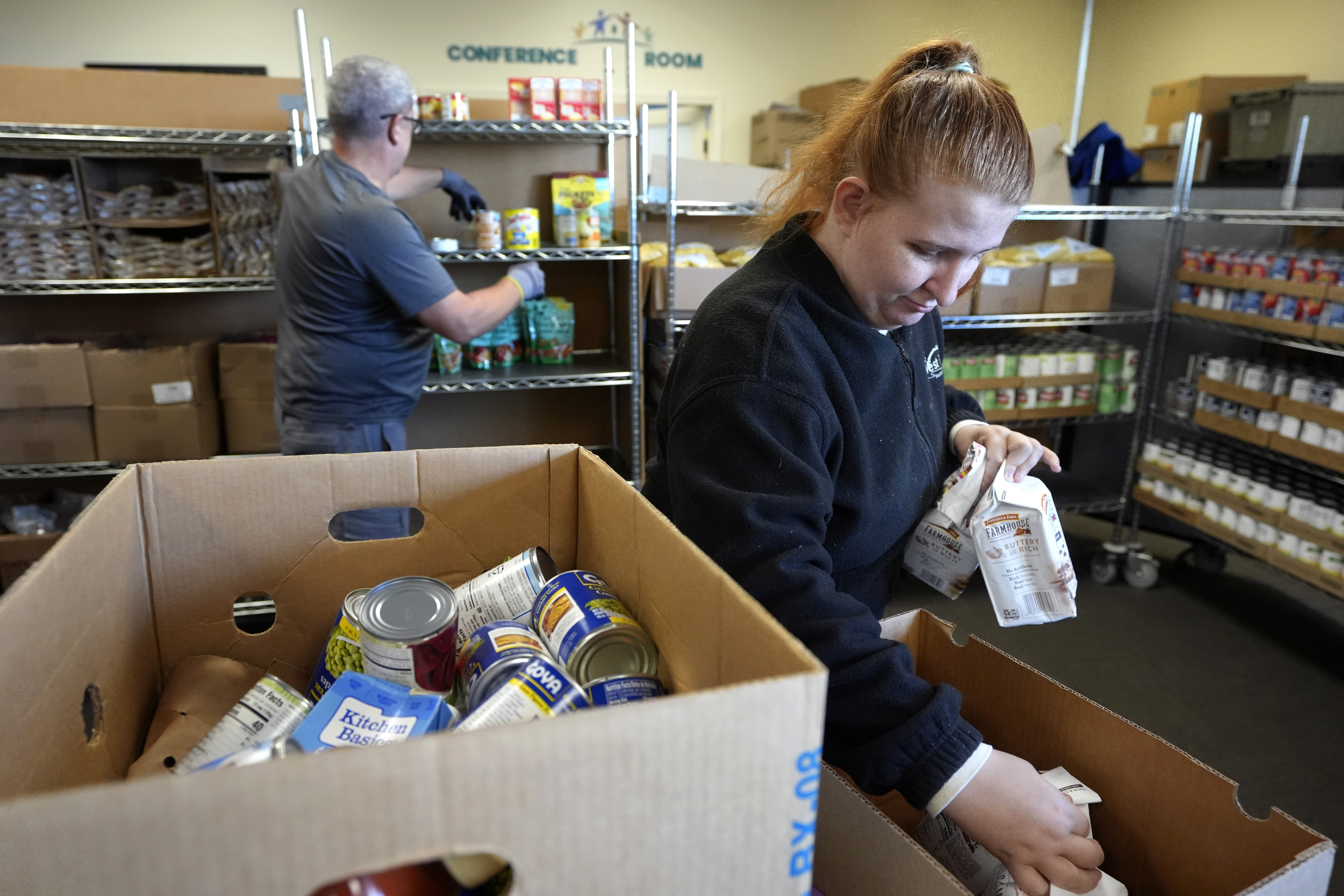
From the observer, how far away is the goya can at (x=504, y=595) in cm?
83

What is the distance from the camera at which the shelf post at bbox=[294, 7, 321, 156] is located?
2.62 m

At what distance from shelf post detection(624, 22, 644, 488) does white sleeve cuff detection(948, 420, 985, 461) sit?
1557mm

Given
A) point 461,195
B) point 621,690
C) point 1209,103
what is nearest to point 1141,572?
point 1209,103

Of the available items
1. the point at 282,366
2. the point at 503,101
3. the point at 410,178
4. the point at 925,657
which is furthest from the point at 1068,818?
the point at 503,101

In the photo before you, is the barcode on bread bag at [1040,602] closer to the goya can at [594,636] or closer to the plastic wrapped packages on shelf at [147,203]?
the goya can at [594,636]

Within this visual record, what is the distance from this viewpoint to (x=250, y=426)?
117 inches

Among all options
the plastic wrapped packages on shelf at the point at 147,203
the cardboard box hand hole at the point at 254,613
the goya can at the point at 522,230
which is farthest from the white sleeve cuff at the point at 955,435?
the plastic wrapped packages on shelf at the point at 147,203

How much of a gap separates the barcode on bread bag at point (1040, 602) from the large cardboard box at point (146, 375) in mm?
2716

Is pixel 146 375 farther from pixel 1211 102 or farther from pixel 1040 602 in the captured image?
pixel 1211 102

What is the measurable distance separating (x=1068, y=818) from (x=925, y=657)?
37 centimetres

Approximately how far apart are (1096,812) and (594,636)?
2.03 ft

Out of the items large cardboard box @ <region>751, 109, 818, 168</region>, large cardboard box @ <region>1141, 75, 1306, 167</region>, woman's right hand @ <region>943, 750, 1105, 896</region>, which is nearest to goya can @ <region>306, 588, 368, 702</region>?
woman's right hand @ <region>943, 750, 1105, 896</region>

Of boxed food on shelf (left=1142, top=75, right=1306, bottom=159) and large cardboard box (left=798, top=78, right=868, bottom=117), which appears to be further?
large cardboard box (left=798, top=78, right=868, bottom=117)

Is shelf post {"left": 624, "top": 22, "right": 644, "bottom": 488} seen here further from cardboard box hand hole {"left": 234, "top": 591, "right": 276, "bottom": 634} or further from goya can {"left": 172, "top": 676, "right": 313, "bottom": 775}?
goya can {"left": 172, "top": 676, "right": 313, "bottom": 775}
